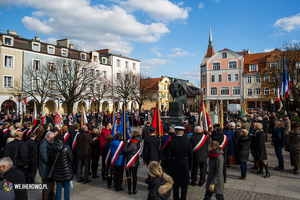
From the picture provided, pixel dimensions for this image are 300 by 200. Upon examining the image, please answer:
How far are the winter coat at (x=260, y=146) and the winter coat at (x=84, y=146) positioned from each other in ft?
18.6

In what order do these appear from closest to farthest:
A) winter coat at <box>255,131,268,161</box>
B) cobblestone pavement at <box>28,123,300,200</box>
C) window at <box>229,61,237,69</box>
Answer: cobblestone pavement at <box>28,123,300,200</box>
winter coat at <box>255,131,268,161</box>
window at <box>229,61,237,69</box>

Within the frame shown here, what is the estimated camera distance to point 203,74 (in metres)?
60.8

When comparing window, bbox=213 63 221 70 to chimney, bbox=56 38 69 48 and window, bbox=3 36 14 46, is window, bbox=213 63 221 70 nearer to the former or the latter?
chimney, bbox=56 38 69 48

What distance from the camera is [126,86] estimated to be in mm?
45469

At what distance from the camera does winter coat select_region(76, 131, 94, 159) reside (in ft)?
24.6

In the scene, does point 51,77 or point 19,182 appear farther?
point 51,77

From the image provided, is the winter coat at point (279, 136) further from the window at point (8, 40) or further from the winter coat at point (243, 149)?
the window at point (8, 40)

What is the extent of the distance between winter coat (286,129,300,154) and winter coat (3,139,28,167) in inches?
347

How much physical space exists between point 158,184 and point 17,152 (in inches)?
178

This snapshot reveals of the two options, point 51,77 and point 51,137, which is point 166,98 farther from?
point 51,137

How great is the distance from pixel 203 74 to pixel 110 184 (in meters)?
56.5

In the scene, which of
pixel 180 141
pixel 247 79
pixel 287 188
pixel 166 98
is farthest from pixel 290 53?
pixel 166 98

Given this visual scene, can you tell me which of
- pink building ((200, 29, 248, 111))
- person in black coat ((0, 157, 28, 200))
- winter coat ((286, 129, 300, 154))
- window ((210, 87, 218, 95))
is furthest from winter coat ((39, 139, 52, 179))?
window ((210, 87, 218, 95))

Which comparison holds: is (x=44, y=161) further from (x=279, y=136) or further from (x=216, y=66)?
(x=216, y=66)
